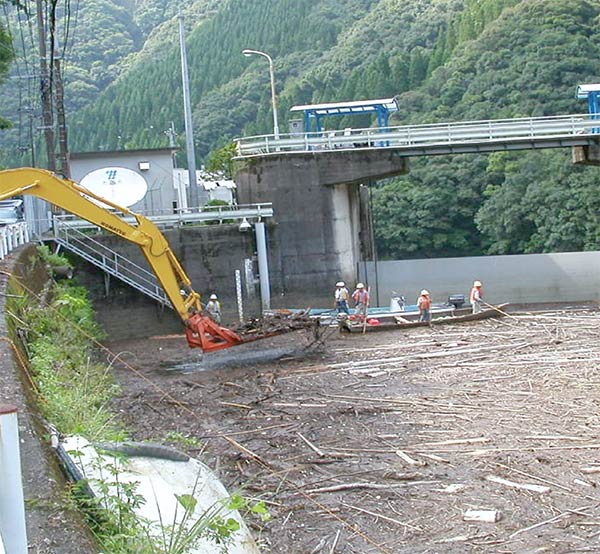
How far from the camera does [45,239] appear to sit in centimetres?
3061

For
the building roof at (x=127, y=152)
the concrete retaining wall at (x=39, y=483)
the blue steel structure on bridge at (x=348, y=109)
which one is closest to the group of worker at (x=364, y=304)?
the blue steel structure on bridge at (x=348, y=109)

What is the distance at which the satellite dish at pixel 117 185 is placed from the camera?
1222 inches

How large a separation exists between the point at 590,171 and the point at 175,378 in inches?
1377

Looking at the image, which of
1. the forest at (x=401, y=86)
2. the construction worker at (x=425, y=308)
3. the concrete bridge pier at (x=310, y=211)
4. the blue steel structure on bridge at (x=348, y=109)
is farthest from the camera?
the forest at (x=401, y=86)

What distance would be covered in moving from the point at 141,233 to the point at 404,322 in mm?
7775

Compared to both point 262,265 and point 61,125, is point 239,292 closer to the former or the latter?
point 262,265

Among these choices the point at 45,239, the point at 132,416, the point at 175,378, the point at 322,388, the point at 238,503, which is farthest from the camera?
the point at 45,239

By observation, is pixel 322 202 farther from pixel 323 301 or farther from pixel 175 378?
pixel 175 378

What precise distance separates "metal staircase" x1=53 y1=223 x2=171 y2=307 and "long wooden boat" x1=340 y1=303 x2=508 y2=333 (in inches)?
275

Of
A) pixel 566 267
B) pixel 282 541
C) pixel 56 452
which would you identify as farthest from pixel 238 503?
pixel 566 267

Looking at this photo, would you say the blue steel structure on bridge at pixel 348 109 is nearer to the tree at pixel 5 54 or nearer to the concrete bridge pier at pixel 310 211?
the concrete bridge pier at pixel 310 211

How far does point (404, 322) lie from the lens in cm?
2641

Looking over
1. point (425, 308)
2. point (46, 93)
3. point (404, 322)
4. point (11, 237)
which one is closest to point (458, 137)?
point (425, 308)

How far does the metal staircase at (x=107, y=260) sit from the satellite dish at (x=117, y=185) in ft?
4.97
